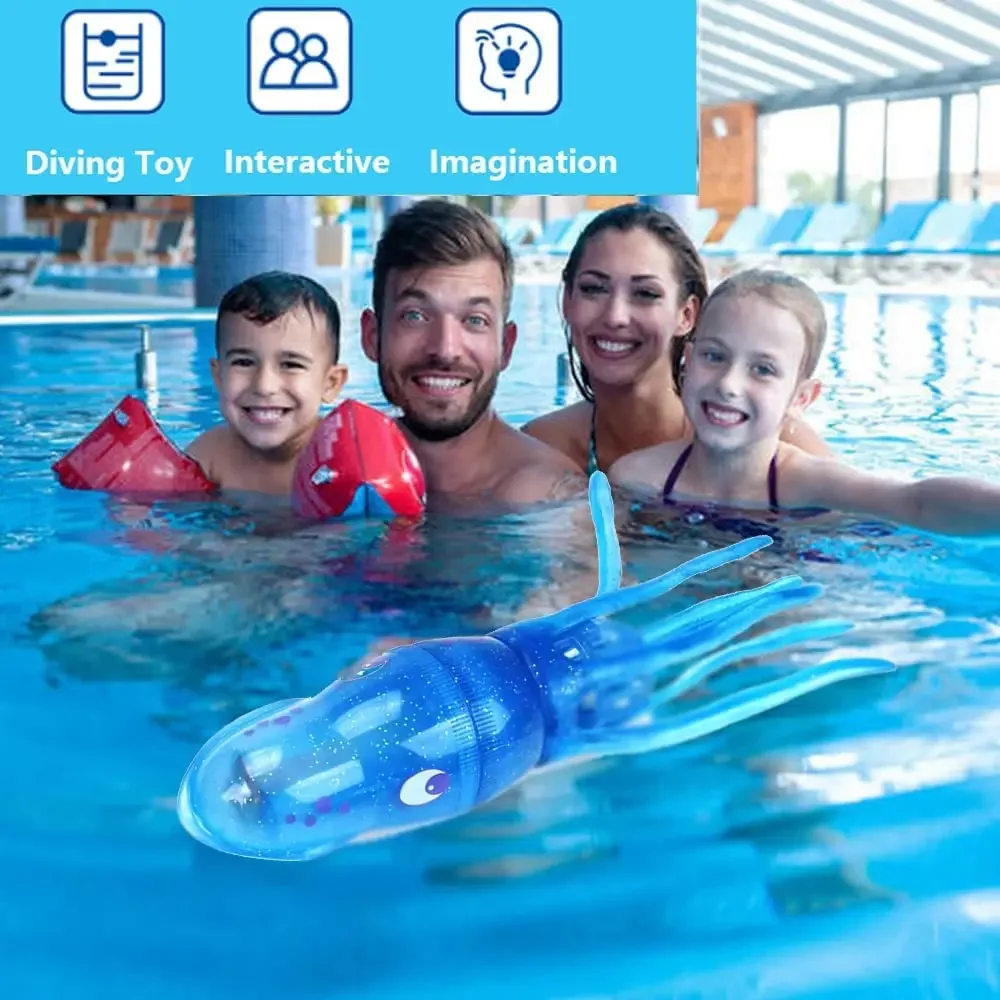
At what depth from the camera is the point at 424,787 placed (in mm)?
1556

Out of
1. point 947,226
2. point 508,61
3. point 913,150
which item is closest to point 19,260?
point 508,61

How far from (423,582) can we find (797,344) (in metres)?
0.92

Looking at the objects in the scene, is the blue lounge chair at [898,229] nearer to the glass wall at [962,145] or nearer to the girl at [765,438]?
the glass wall at [962,145]

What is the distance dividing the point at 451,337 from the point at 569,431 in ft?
2.72

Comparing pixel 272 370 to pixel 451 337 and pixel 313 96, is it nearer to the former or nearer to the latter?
pixel 451 337

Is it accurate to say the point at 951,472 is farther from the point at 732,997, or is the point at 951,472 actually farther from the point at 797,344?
the point at 732,997

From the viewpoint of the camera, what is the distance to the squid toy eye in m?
1.55

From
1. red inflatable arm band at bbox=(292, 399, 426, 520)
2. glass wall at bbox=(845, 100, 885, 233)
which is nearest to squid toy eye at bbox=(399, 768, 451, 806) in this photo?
red inflatable arm band at bbox=(292, 399, 426, 520)

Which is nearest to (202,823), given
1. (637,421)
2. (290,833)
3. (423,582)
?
(290,833)

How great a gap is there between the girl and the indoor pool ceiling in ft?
55.2

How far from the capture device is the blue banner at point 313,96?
15.6ft

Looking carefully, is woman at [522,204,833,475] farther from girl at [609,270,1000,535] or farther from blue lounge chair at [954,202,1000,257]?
blue lounge chair at [954,202,1000,257]

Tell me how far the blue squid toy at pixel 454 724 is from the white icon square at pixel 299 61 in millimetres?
3403

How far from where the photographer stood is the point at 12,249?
12711 mm
